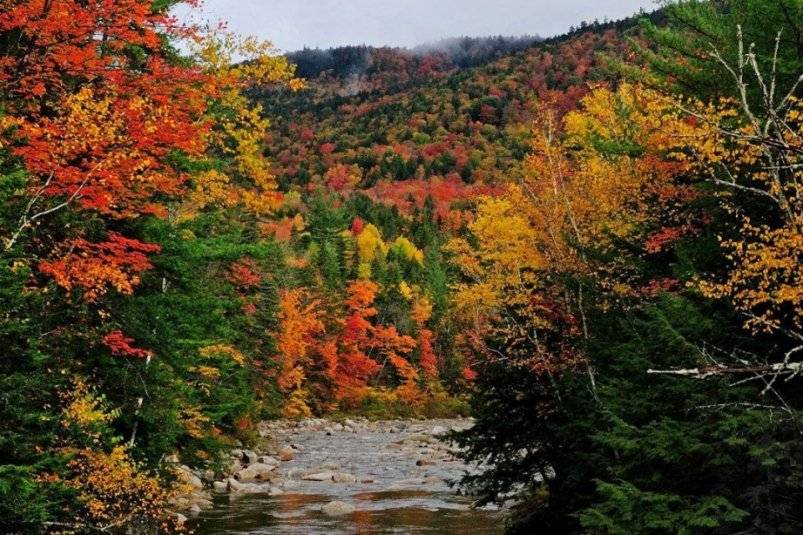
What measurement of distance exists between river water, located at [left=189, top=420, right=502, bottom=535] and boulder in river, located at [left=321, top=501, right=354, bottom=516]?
194 mm

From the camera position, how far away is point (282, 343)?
49938mm

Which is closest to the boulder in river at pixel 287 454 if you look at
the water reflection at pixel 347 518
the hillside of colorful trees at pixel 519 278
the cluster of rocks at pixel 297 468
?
the cluster of rocks at pixel 297 468

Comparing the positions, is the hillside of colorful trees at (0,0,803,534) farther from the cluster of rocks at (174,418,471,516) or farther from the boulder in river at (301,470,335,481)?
the boulder in river at (301,470,335,481)

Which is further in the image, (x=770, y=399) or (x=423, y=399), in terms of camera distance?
(x=423, y=399)

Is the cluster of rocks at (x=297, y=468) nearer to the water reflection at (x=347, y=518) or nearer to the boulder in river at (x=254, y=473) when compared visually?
the boulder in river at (x=254, y=473)

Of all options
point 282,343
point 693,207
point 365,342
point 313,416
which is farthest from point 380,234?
point 693,207

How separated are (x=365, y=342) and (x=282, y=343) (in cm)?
1955

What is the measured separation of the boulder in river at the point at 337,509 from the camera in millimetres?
24900

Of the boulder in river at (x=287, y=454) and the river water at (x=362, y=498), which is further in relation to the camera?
the boulder in river at (x=287, y=454)

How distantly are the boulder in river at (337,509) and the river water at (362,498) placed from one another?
194 millimetres

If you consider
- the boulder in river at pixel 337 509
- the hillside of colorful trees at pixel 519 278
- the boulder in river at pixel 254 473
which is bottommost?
the boulder in river at pixel 254 473

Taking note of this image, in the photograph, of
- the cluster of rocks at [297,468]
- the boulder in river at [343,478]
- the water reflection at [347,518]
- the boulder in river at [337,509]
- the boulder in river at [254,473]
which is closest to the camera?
the water reflection at [347,518]

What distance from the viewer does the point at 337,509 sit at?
2516cm

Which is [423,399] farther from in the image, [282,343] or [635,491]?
[635,491]
